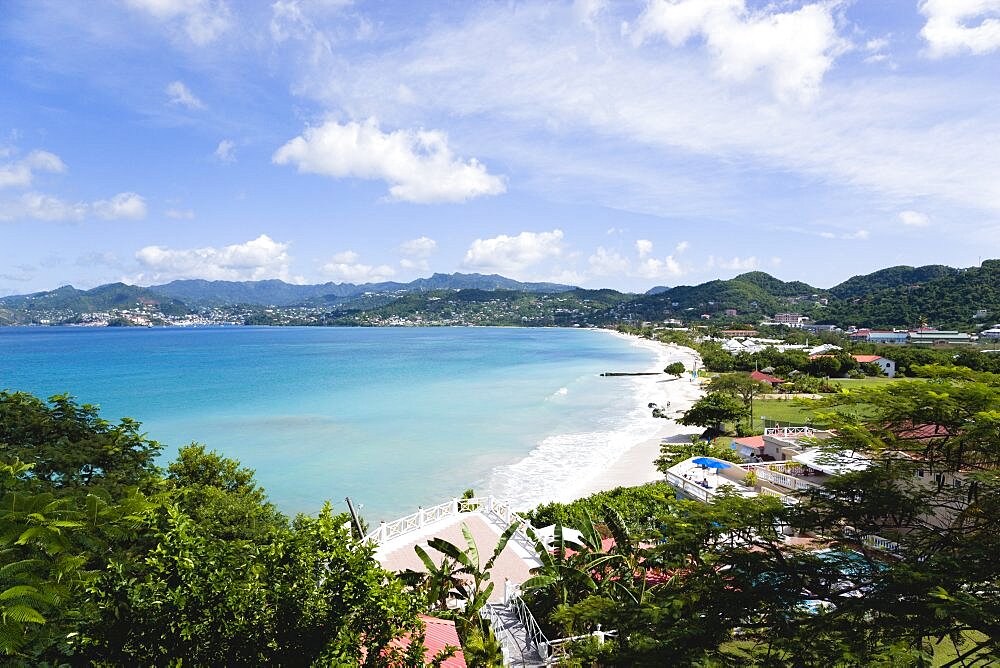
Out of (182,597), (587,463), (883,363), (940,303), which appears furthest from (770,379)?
(940,303)

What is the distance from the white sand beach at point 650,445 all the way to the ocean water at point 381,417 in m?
0.96

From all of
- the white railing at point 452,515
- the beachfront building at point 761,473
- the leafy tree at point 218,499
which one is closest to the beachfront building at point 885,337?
the beachfront building at point 761,473

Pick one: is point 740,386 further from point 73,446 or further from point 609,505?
point 73,446

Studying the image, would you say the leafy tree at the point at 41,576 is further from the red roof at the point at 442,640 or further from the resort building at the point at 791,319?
the resort building at the point at 791,319

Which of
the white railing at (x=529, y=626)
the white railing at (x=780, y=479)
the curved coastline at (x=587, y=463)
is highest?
the white railing at (x=780, y=479)

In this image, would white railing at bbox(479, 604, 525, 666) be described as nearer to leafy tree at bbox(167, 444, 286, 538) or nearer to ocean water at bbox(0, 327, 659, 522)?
leafy tree at bbox(167, 444, 286, 538)

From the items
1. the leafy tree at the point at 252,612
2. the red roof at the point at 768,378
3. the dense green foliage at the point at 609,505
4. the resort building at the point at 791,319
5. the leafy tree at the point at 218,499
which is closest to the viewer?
the leafy tree at the point at 252,612

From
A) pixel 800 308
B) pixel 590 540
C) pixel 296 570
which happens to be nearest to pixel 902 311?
pixel 800 308

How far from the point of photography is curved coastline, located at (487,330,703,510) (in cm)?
2436

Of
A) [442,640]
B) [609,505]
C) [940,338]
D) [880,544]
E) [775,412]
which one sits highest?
[880,544]

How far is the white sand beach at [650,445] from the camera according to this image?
82.5ft

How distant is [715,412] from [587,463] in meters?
10.1

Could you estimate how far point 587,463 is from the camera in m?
29.0

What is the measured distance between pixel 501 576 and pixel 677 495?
30.2 ft
